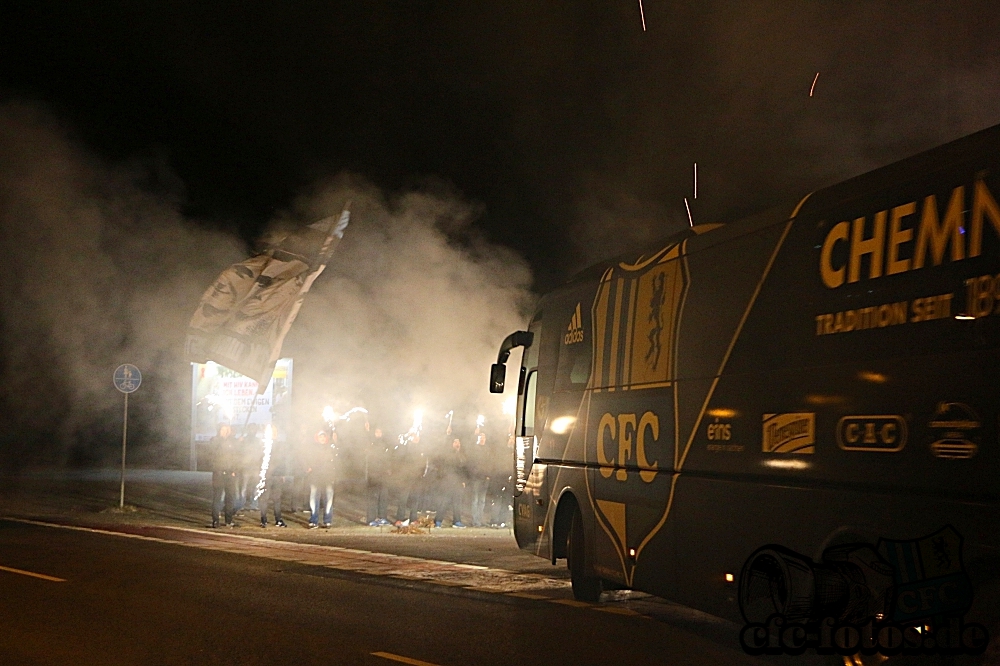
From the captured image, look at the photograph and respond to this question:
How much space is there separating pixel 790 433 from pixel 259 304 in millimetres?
13981

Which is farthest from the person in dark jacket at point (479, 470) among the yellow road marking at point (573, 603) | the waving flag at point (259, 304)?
the yellow road marking at point (573, 603)

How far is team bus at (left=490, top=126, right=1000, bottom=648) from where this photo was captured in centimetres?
518

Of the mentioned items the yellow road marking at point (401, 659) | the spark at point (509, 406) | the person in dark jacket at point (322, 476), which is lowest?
the yellow road marking at point (401, 659)

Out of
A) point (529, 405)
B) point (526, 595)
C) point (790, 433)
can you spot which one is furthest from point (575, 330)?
point (790, 433)

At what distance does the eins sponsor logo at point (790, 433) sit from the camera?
6352mm

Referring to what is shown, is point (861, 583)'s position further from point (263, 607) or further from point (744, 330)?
point (263, 607)

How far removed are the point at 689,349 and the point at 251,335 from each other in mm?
12351

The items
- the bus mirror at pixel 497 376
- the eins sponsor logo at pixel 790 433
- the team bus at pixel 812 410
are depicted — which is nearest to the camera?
the team bus at pixel 812 410

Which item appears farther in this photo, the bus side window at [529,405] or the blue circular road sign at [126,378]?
the blue circular road sign at [126,378]

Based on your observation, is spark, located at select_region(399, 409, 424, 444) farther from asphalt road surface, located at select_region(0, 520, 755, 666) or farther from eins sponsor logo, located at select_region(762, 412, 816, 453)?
eins sponsor logo, located at select_region(762, 412, 816, 453)

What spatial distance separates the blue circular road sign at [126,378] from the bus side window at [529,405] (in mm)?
9137

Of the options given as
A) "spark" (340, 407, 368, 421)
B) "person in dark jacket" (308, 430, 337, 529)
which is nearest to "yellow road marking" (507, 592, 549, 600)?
"person in dark jacket" (308, 430, 337, 529)

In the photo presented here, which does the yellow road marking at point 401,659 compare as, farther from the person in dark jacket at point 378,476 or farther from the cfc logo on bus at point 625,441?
the person in dark jacket at point 378,476

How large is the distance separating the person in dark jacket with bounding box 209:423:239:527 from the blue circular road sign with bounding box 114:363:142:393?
233cm
